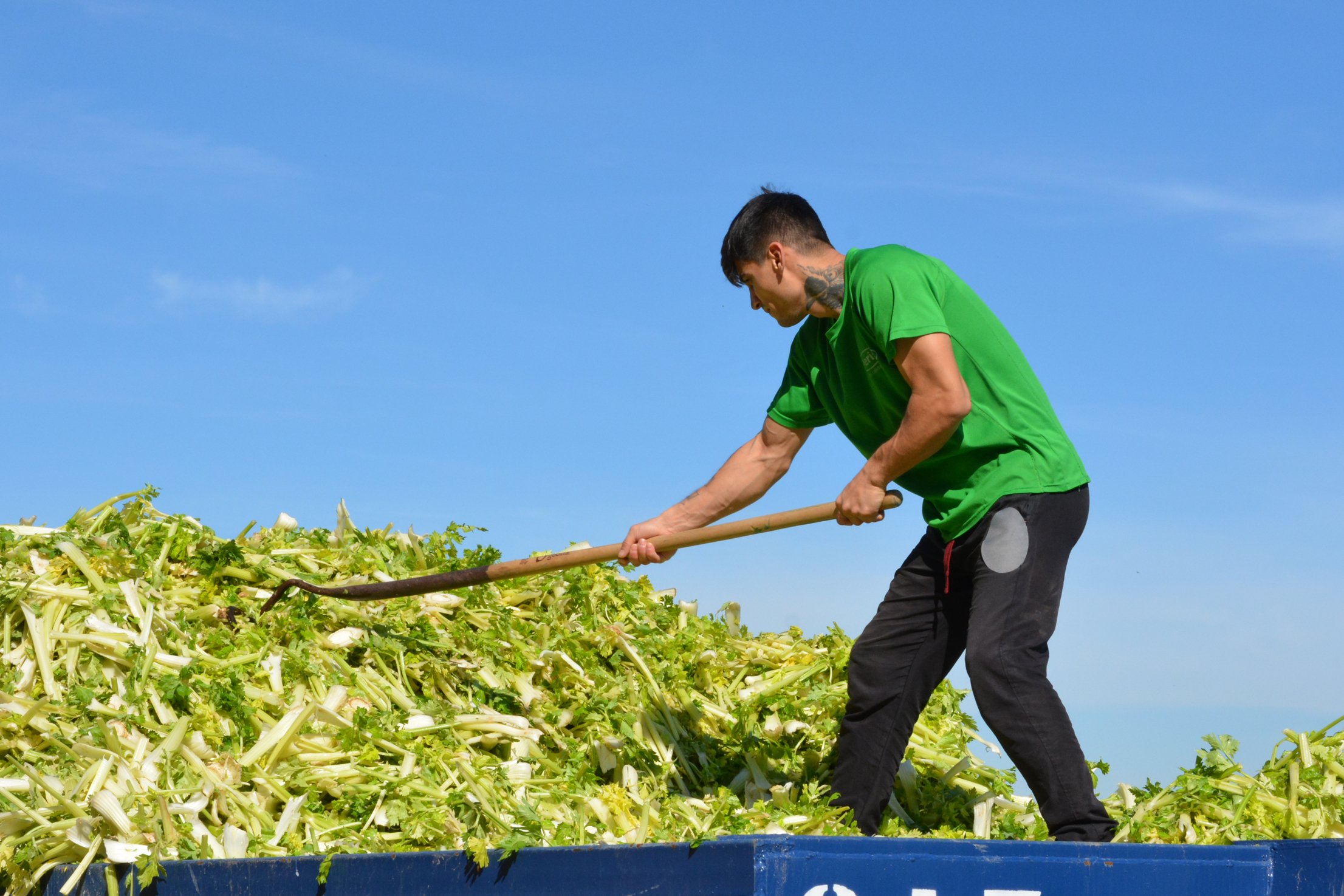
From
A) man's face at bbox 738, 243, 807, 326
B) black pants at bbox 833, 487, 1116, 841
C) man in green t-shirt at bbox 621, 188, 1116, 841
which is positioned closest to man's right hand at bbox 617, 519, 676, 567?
man in green t-shirt at bbox 621, 188, 1116, 841

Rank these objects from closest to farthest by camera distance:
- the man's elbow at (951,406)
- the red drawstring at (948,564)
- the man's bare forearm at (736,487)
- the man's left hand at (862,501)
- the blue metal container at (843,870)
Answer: the blue metal container at (843,870), the man's elbow at (951,406), the man's left hand at (862,501), the red drawstring at (948,564), the man's bare forearm at (736,487)

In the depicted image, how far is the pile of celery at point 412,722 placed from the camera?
14.4 feet

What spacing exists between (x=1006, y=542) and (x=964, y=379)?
0.59 meters

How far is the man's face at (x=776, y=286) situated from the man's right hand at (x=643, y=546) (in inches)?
42.5

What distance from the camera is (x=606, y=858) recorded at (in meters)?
3.35

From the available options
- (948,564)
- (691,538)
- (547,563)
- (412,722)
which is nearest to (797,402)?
(691,538)

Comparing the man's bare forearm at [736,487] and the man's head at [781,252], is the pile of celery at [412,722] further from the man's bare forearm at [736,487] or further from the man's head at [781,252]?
the man's head at [781,252]

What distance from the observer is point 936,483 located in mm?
4691

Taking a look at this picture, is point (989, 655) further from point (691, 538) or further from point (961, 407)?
point (691, 538)

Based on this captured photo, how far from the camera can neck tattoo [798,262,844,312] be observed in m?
4.79

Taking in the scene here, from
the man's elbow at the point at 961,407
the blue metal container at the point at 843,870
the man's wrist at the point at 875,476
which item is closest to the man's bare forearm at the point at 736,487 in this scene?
the man's wrist at the point at 875,476

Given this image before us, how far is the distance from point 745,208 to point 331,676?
8.16 ft

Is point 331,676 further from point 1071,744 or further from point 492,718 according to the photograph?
point 1071,744

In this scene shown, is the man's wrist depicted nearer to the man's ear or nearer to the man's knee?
the man's knee
